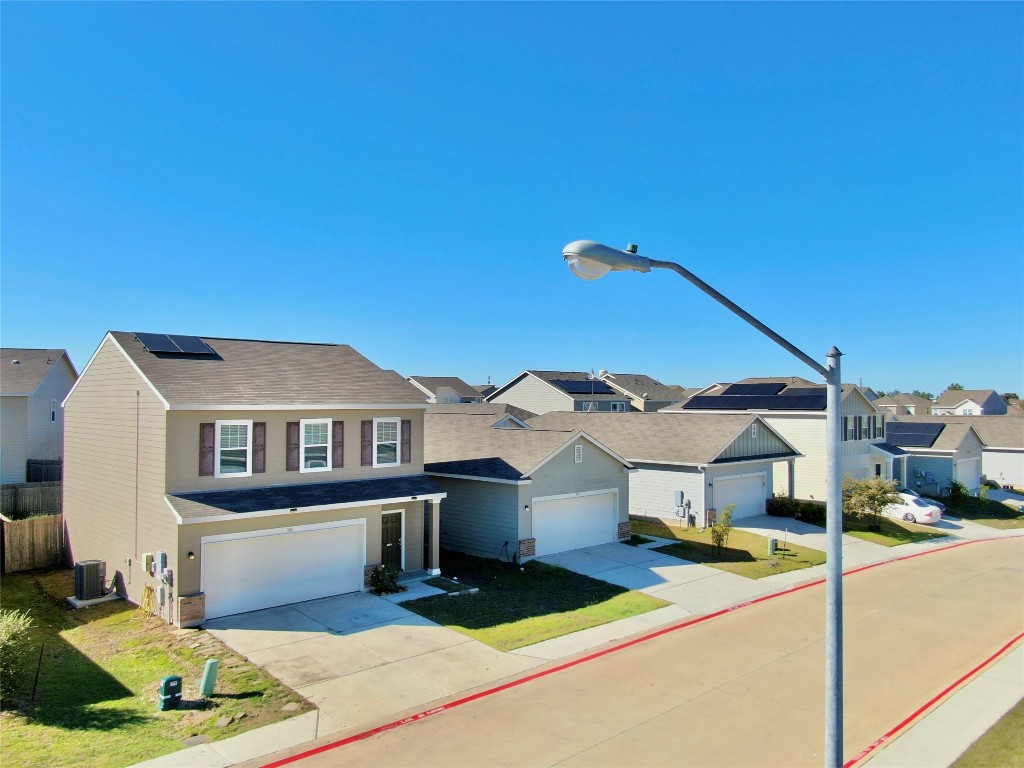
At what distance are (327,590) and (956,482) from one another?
38.5 meters

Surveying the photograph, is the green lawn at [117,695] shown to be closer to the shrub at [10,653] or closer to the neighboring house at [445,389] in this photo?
the shrub at [10,653]

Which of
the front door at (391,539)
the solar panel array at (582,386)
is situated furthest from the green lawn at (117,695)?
the solar panel array at (582,386)

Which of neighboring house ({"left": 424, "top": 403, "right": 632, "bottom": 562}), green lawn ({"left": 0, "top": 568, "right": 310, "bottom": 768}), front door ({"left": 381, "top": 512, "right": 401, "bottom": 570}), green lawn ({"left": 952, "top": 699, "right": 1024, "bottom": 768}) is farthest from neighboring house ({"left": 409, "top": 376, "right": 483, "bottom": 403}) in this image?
green lawn ({"left": 952, "top": 699, "right": 1024, "bottom": 768})

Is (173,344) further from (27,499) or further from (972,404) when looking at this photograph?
(972,404)

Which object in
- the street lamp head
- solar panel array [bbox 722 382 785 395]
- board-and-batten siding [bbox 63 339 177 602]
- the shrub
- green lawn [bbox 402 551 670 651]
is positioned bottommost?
green lawn [bbox 402 551 670 651]

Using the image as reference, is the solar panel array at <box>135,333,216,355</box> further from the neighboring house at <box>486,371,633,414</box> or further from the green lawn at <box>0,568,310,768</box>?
the neighboring house at <box>486,371,633,414</box>

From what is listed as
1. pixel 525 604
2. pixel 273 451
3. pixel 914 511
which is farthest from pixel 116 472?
pixel 914 511

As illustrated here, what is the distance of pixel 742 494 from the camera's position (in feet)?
102

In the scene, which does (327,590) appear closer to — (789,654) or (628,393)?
(789,654)

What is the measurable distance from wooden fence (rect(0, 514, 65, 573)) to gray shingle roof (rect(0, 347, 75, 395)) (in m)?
13.0

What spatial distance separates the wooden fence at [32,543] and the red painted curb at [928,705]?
73.9 ft

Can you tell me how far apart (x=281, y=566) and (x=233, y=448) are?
3248 mm

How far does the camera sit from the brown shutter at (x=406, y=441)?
20.8 meters

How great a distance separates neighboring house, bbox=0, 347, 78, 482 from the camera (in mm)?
30750
